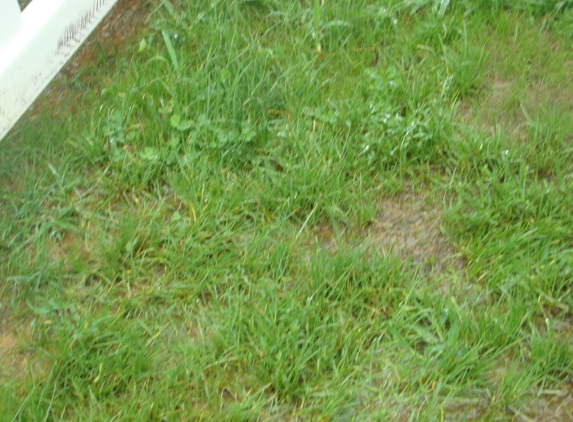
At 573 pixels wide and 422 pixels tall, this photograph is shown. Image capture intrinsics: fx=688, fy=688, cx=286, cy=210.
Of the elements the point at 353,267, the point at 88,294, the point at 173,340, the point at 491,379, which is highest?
the point at 88,294

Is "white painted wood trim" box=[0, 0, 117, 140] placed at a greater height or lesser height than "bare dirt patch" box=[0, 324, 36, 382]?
greater

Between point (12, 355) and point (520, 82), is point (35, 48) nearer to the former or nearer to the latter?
point (12, 355)

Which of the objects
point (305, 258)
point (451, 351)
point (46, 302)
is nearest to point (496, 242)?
point (451, 351)

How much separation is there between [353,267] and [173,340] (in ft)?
2.15

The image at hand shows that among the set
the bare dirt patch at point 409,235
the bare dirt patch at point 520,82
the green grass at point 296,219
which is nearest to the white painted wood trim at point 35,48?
the green grass at point 296,219

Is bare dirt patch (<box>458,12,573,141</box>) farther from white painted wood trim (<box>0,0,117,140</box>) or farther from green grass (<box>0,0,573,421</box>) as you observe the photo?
white painted wood trim (<box>0,0,117,140</box>)

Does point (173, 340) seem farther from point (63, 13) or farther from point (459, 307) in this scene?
point (63, 13)

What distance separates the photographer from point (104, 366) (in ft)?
7.07

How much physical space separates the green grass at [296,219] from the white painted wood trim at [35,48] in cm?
21

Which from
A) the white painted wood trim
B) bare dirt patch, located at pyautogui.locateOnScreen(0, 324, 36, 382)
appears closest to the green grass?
bare dirt patch, located at pyautogui.locateOnScreen(0, 324, 36, 382)

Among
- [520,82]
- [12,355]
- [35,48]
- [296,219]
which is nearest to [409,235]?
[296,219]

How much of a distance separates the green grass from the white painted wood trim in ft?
0.70

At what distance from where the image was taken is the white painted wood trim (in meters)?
2.49

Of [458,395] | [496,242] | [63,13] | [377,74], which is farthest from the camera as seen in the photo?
[377,74]
